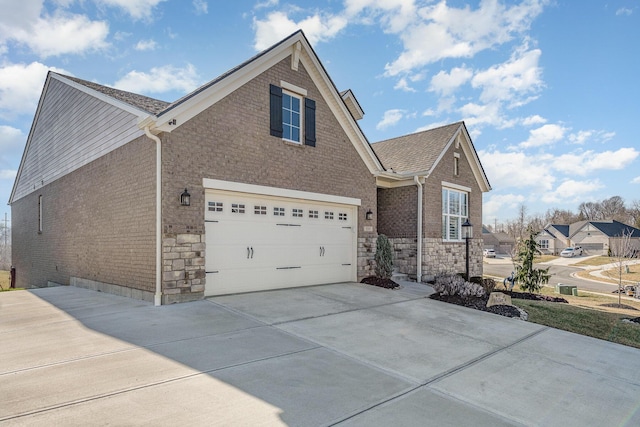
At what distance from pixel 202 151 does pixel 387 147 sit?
10.9m

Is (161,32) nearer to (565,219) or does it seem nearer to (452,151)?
(452,151)

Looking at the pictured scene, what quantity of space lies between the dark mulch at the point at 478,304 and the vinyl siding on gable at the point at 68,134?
8.38 m

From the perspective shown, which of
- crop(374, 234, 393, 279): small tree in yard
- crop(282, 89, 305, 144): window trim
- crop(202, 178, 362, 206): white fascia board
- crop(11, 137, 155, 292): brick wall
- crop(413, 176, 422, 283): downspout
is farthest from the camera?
crop(413, 176, 422, 283): downspout

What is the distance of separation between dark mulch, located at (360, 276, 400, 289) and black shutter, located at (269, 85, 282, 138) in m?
5.17

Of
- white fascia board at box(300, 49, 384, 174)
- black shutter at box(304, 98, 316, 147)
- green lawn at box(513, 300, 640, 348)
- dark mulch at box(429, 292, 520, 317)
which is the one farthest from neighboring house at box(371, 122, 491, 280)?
green lawn at box(513, 300, 640, 348)

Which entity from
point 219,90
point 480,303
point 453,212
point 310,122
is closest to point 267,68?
point 219,90

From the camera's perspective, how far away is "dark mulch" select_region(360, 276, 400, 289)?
1111 centimetres

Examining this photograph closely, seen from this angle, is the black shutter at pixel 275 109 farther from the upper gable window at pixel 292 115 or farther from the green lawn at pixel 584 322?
the green lawn at pixel 584 322

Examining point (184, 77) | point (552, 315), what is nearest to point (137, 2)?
point (184, 77)

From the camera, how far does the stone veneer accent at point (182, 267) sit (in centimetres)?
745

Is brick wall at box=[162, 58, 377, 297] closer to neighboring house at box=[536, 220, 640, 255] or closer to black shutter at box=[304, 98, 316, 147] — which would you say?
black shutter at box=[304, 98, 316, 147]

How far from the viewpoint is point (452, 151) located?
1522cm

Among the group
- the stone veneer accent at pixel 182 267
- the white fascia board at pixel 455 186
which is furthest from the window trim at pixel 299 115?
the white fascia board at pixel 455 186

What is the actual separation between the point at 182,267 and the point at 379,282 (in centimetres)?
601
